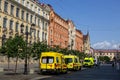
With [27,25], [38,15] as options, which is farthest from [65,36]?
[27,25]

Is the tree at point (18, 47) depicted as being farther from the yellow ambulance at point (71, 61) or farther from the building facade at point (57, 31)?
the building facade at point (57, 31)

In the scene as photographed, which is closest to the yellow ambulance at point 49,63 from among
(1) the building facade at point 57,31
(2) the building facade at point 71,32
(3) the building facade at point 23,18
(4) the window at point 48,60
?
(4) the window at point 48,60

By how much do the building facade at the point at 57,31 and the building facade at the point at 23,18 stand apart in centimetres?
384

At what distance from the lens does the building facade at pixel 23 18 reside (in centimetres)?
6506

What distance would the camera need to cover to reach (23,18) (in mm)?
76375

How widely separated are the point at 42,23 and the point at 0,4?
30400 mm

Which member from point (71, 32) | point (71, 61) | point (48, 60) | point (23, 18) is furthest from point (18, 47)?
point (71, 32)

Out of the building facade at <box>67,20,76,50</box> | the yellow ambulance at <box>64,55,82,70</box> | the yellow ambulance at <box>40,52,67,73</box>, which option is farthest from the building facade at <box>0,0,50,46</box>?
the building facade at <box>67,20,76,50</box>

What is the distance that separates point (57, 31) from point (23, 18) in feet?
113

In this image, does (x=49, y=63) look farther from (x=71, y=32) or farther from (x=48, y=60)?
(x=71, y=32)

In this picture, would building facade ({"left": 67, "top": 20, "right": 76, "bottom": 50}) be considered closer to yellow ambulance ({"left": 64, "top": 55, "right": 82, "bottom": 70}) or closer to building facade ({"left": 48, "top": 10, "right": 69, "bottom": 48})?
building facade ({"left": 48, "top": 10, "right": 69, "bottom": 48})

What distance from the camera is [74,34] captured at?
145 metres

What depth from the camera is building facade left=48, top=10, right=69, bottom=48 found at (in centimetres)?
10181

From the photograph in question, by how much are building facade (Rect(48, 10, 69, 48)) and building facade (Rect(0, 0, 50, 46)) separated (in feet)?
12.6
